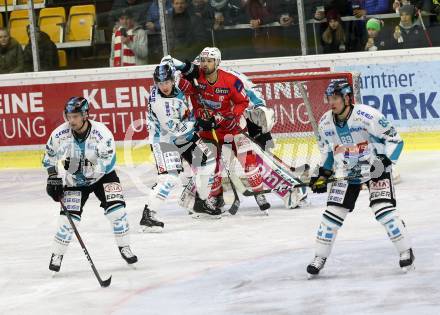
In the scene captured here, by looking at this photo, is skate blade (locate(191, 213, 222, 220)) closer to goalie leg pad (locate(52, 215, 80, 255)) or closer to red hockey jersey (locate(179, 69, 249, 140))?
red hockey jersey (locate(179, 69, 249, 140))

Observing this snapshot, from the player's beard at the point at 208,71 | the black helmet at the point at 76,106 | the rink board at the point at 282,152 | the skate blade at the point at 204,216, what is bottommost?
the skate blade at the point at 204,216

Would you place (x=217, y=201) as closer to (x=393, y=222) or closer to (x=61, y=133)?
(x=61, y=133)

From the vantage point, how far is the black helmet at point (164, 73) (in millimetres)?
10664

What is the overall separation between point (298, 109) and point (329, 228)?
4580 millimetres

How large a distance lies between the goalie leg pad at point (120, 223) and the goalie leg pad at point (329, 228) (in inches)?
59.6

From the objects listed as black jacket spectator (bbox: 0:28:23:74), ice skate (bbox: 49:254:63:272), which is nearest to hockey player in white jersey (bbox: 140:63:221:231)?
ice skate (bbox: 49:254:63:272)

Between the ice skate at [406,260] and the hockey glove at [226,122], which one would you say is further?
the hockey glove at [226,122]

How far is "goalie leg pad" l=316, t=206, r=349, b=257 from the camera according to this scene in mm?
8242

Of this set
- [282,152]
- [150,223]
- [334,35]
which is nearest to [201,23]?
[334,35]

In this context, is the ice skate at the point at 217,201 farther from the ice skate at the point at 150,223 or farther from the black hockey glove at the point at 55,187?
the black hockey glove at the point at 55,187

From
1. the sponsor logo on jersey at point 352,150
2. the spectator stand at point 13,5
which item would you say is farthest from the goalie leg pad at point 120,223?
the spectator stand at point 13,5

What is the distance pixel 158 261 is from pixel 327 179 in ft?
5.45

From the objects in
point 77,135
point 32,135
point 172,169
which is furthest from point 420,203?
point 32,135

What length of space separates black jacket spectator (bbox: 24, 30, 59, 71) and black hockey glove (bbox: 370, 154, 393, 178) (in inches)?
314
